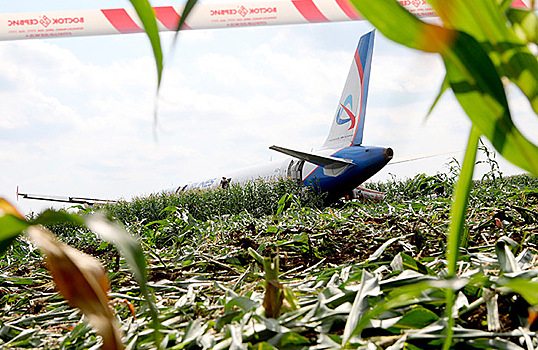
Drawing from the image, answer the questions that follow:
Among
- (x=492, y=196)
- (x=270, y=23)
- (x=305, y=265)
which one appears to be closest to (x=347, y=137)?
(x=270, y=23)

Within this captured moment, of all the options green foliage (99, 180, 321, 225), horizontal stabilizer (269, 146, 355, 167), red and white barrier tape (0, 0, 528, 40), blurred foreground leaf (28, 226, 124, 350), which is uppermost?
red and white barrier tape (0, 0, 528, 40)

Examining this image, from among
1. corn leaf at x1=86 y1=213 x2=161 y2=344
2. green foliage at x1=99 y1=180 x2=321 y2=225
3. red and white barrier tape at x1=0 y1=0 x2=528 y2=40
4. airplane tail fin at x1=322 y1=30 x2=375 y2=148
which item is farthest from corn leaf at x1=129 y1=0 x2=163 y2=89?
airplane tail fin at x1=322 y1=30 x2=375 y2=148

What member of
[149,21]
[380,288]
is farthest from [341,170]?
[149,21]

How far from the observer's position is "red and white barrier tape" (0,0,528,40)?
21.4 feet

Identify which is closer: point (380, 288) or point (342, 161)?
point (380, 288)

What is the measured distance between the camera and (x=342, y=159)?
10164 mm

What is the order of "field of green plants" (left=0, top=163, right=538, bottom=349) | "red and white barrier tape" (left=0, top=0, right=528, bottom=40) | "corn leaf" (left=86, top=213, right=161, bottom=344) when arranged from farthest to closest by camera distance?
"red and white barrier tape" (left=0, top=0, right=528, bottom=40) → "field of green plants" (left=0, top=163, right=538, bottom=349) → "corn leaf" (left=86, top=213, right=161, bottom=344)

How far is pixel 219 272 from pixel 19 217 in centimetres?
48

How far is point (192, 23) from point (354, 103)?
24.9 ft

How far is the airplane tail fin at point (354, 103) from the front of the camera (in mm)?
12266

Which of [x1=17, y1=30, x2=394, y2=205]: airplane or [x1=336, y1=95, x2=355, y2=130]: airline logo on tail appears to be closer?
[x1=17, y1=30, x2=394, y2=205]: airplane

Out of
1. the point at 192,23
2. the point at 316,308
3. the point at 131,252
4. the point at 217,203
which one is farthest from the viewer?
the point at 217,203

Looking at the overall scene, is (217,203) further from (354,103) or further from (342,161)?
(354,103)

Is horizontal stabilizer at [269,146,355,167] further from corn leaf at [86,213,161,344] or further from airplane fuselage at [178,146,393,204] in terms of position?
corn leaf at [86,213,161,344]
